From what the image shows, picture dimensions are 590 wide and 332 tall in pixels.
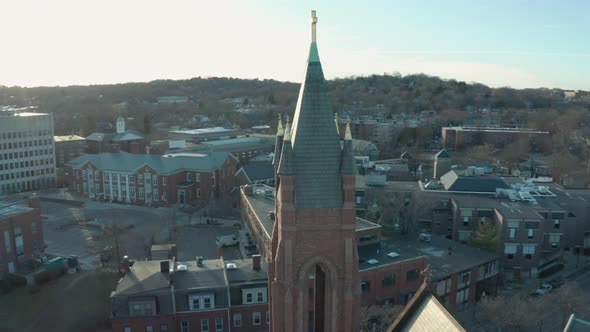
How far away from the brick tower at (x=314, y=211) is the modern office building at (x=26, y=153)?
86075mm

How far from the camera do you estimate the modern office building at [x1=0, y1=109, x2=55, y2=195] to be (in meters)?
86.7

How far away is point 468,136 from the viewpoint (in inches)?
5064

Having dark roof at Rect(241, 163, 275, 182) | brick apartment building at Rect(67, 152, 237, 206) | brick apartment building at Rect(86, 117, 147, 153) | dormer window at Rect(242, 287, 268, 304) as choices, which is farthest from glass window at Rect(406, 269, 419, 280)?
brick apartment building at Rect(86, 117, 147, 153)

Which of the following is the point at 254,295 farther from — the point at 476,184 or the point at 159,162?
the point at 159,162

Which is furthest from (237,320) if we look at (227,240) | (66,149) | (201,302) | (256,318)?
(66,149)

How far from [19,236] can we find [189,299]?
Result: 25.8 meters

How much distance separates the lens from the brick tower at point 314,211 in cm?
1670

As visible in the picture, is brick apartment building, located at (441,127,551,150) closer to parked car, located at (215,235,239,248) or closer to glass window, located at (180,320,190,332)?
parked car, located at (215,235,239,248)

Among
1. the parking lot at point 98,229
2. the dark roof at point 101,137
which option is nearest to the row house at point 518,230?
the parking lot at point 98,229

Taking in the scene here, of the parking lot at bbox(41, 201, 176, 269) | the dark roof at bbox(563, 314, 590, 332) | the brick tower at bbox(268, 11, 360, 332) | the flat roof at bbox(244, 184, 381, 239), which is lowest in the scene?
the parking lot at bbox(41, 201, 176, 269)

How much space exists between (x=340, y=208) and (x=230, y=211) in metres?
55.4

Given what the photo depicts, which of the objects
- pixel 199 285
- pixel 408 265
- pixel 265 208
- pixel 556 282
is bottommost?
pixel 556 282

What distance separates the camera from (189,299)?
33.7 metres

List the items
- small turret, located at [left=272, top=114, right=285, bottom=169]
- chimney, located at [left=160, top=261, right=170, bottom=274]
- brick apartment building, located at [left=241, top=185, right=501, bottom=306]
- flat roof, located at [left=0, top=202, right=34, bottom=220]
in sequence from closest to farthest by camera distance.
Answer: small turret, located at [left=272, top=114, right=285, bottom=169] → chimney, located at [left=160, top=261, right=170, bottom=274] → brick apartment building, located at [left=241, top=185, right=501, bottom=306] → flat roof, located at [left=0, top=202, right=34, bottom=220]
